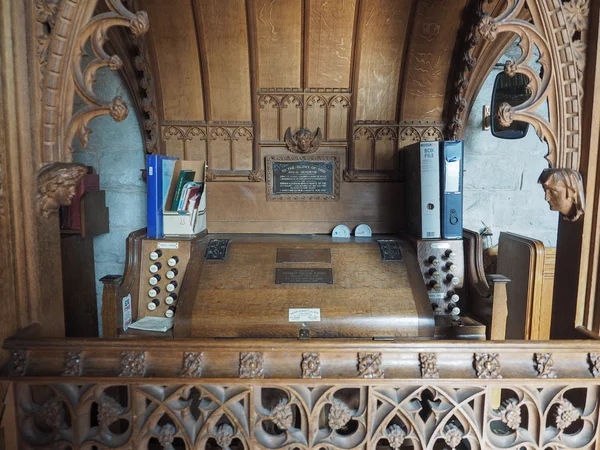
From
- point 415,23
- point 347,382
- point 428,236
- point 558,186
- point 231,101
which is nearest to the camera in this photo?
point 347,382

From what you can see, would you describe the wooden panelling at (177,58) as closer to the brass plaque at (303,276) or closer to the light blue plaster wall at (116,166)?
the light blue plaster wall at (116,166)

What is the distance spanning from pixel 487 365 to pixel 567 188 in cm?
66

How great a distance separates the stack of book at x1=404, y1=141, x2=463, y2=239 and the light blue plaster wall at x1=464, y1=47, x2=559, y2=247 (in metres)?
1.11

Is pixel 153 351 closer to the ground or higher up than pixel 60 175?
closer to the ground

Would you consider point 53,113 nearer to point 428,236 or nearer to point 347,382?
point 347,382

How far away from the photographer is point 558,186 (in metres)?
1.28

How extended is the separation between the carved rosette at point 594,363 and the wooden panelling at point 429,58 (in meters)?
1.71

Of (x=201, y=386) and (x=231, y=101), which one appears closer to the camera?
(x=201, y=386)

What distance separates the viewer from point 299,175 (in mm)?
2486

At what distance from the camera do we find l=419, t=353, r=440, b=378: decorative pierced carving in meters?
1.18

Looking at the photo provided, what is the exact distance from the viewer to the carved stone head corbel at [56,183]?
124cm

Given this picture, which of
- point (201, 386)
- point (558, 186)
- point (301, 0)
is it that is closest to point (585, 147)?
point (558, 186)

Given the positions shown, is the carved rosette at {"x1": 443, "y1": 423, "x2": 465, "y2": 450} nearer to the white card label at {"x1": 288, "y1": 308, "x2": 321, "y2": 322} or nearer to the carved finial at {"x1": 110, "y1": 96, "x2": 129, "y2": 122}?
the white card label at {"x1": 288, "y1": 308, "x2": 321, "y2": 322}

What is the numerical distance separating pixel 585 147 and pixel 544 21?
0.45m
